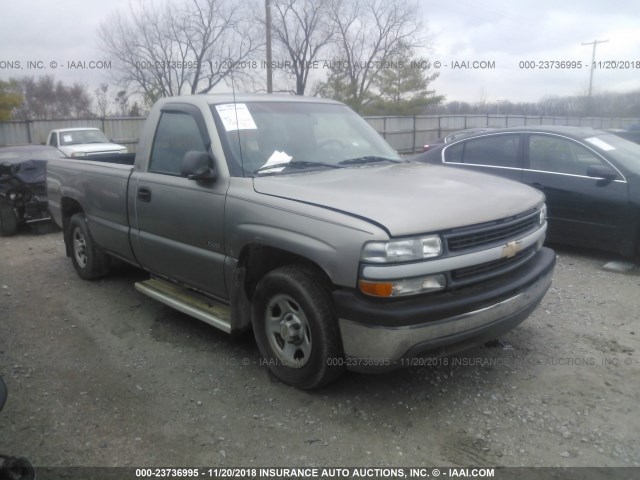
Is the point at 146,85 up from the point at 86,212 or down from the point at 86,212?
up

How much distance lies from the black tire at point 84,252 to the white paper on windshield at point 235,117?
8.16 feet

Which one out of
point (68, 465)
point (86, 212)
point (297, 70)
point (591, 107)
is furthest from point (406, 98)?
point (68, 465)

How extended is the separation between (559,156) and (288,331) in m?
4.76

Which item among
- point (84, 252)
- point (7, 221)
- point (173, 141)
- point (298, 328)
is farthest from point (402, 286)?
point (7, 221)

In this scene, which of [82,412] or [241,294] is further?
[241,294]

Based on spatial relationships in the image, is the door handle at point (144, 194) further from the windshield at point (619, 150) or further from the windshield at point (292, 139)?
the windshield at point (619, 150)

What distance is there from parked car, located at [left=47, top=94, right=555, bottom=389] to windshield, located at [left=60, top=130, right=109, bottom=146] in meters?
14.1

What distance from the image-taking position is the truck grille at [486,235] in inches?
118

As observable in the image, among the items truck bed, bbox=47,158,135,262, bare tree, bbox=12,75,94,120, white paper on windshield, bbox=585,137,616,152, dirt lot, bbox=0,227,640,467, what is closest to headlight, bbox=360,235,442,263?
dirt lot, bbox=0,227,640,467

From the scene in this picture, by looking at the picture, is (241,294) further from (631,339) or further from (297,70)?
(297,70)

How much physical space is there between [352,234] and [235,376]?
152cm

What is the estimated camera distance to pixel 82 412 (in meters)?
3.35

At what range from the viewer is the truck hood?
296cm

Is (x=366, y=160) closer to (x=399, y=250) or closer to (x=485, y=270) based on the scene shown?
(x=485, y=270)
